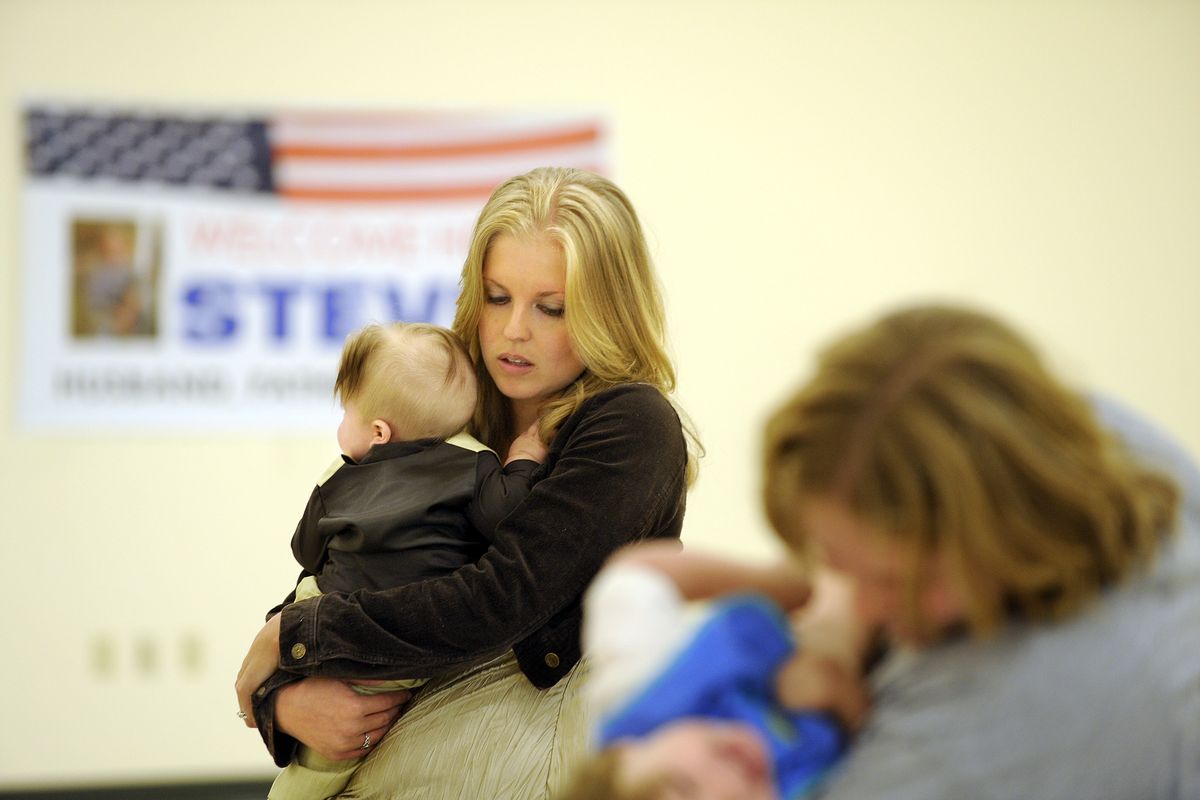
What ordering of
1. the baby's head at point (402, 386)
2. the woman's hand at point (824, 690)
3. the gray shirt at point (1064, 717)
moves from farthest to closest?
the baby's head at point (402, 386) < the woman's hand at point (824, 690) < the gray shirt at point (1064, 717)

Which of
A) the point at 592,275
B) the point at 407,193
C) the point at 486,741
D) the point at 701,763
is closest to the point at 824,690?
the point at 701,763

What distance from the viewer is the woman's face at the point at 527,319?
1.76 metres

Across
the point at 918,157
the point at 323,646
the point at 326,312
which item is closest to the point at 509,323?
the point at 323,646

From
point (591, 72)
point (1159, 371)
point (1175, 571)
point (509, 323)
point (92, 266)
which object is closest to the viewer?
point (1175, 571)

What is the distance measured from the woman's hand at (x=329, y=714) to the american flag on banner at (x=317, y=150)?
3076 mm

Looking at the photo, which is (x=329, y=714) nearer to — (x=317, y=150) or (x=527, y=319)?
(x=527, y=319)

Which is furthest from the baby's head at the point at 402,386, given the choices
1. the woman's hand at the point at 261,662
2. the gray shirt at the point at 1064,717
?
the gray shirt at the point at 1064,717

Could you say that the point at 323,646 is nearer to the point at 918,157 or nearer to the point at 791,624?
the point at 791,624

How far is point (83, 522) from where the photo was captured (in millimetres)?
4375

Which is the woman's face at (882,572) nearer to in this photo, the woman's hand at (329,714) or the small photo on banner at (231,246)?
the woman's hand at (329,714)

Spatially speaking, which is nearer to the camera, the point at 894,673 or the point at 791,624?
the point at 894,673

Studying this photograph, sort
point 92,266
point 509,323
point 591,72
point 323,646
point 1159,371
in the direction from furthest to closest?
point 1159,371 < point 591,72 < point 92,266 < point 509,323 < point 323,646

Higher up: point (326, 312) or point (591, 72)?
point (591, 72)

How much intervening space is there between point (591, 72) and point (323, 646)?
347 centimetres
